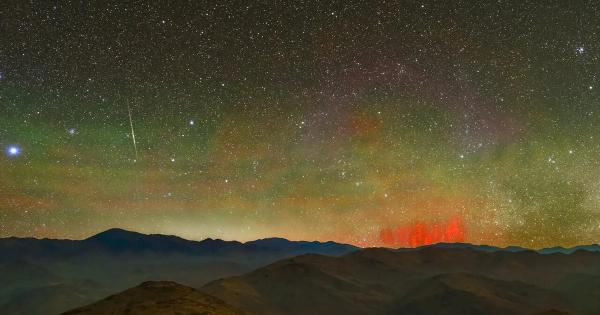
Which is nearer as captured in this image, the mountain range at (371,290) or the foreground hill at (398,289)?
the mountain range at (371,290)

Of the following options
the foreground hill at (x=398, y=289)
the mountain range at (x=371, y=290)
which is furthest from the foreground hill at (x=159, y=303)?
the foreground hill at (x=398, y=289)

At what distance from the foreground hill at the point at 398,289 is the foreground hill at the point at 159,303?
29890 millimetres

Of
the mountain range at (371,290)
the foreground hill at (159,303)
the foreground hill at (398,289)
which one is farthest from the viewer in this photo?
the foreground hill at (398,289)

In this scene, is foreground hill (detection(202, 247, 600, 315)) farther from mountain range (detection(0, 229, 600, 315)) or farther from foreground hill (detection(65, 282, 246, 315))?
foreground hill (detection(65, 282, 246, 315))

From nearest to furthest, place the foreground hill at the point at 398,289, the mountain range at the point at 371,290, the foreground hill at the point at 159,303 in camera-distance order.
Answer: the foreground hill at the point at 159,303 < the mountain range at the point at 371,290 < the foreground hill at the point at 398,289

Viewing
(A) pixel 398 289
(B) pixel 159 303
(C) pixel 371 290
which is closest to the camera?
(B) pixel 159 303

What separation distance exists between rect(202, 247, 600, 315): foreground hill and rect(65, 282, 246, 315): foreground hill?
2989 cm

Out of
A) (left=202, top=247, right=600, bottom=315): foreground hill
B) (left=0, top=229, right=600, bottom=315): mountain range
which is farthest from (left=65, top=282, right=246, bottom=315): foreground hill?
(left=202, top=247, right=600, bottom=315): foreground hill

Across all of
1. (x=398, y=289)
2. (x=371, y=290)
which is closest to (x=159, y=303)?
(x=371, y=290)

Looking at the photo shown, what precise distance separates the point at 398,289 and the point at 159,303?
66.2 meters

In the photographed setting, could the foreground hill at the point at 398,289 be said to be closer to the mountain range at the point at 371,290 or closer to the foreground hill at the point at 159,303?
the mountain range at the point at 371,290

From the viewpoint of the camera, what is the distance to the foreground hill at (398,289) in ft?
240

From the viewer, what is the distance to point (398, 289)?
308ft

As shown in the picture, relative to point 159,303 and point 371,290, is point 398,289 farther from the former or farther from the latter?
point 159,303
